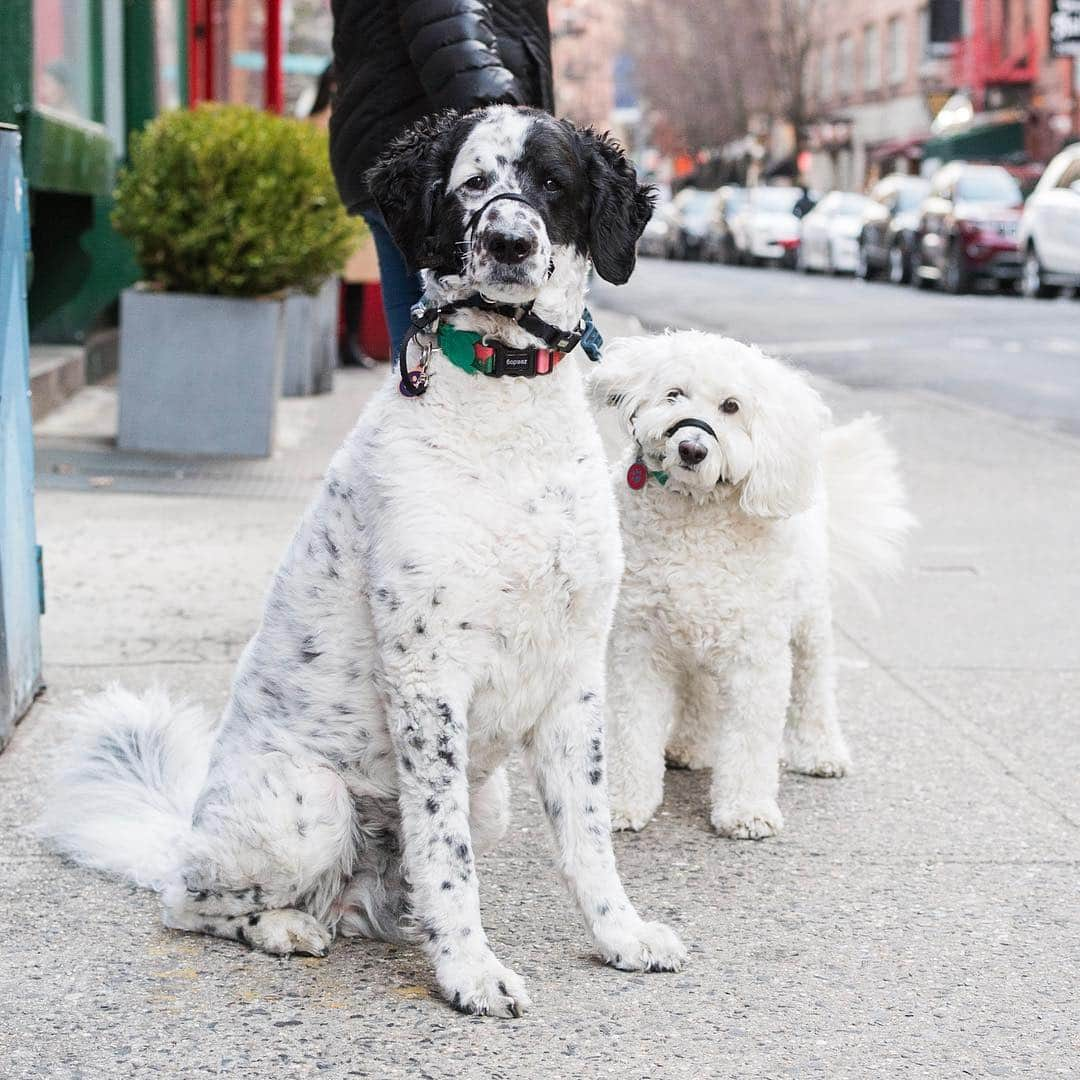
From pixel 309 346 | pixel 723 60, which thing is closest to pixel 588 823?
pixel 309 346

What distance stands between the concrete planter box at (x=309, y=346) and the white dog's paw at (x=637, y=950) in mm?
7749

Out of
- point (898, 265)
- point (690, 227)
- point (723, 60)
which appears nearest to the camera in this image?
point (898, 265)

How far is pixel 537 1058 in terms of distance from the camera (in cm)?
288

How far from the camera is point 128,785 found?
369 cm

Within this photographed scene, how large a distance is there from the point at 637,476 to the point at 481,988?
142 centimetres

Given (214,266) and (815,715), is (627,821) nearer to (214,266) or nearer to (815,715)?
(815,715)

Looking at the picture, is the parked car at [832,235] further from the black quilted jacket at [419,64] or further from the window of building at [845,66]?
the window of building at [845,66]

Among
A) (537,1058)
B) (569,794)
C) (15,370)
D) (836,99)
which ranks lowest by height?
(537,1058)

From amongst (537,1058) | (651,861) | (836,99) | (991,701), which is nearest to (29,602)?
(651,861)

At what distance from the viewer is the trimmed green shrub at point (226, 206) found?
8.24m

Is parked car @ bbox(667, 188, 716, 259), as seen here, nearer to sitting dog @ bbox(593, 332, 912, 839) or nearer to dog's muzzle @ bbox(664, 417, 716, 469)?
sitting dog @ bbox(593, 332, 912, 839)

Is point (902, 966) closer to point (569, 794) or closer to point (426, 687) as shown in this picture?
point (569, 794)

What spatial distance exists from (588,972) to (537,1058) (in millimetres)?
383

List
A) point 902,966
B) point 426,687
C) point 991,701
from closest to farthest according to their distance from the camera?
point 426,687 → point 902,966 → point 991,701
